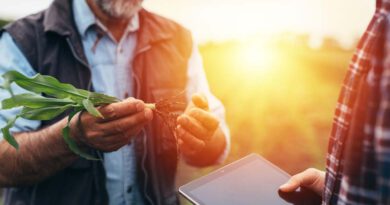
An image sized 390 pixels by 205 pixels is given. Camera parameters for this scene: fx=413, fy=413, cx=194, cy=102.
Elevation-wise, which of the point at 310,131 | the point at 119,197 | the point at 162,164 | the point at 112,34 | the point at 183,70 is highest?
the point at 112,34

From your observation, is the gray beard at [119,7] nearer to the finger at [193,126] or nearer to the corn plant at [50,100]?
the finger at [193,126]

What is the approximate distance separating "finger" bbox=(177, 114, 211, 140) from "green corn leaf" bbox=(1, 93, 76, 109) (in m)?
0.66

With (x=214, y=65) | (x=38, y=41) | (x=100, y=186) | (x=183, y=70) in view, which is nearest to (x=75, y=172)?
(x=100, y=186)

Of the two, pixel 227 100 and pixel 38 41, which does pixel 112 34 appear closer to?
pixel 38 41

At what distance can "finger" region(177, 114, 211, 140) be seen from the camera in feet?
7.31

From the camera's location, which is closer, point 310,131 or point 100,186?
point 100,186

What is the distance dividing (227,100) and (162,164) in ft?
16.3

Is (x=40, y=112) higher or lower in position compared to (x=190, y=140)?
higher

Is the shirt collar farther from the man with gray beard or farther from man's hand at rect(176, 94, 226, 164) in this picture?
man's hand at rect(176, 94, 226, 164)

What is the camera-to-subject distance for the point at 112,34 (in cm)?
277

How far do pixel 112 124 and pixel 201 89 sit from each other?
124cm

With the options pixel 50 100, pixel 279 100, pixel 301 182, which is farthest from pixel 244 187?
pixel 279 100

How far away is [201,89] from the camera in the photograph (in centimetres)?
296

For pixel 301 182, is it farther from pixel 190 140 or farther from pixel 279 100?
pixel 279 100
